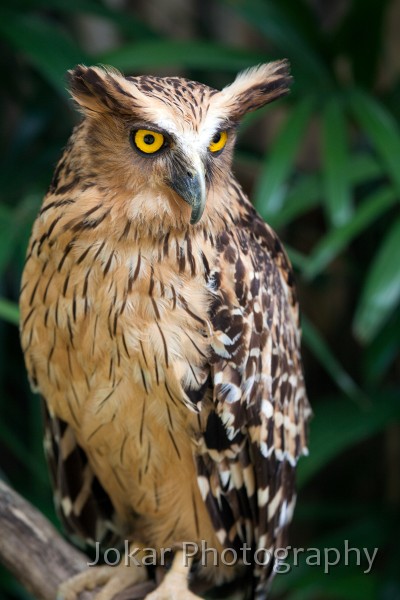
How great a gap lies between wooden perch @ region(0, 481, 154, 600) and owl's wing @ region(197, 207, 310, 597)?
0.33 meters

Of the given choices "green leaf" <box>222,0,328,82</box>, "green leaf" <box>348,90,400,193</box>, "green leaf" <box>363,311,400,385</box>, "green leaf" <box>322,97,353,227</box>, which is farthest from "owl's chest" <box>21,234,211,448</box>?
"green leaf" <box>222,0,328,82</box>

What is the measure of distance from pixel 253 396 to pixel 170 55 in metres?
1.22

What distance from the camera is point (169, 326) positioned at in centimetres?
175

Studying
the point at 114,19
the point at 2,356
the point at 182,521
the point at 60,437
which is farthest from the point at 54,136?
the point at 182,521

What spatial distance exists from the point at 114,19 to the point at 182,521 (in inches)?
66.5

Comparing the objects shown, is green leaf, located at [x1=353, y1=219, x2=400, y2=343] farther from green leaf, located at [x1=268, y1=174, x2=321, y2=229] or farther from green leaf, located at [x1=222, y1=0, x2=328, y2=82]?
green leaf, located at [x1=222, y1=0, x2=328, y2=82]

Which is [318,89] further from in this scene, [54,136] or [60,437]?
[60,437]

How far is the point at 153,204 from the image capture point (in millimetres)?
1657

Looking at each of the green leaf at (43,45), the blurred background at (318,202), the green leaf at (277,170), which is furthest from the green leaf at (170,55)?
the green leaf at (277,170)

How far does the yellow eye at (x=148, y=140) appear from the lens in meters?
1.60

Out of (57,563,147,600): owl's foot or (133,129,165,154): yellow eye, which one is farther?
(57,563,147,600): owl's foot

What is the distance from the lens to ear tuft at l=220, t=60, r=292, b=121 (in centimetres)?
170

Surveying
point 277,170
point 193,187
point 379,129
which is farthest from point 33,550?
point 379,129

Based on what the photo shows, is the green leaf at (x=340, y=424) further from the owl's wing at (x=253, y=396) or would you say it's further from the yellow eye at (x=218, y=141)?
the yellow eye at (x=218, y=141)
